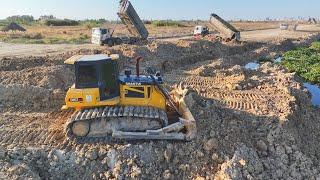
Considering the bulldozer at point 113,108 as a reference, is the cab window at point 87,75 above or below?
above

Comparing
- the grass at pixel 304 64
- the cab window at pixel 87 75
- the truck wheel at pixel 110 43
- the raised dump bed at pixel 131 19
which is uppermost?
the raised dump bed at pixel 131 19

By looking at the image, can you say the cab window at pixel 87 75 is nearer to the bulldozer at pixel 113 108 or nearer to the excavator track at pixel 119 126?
the bulldozer at pixel 113 108

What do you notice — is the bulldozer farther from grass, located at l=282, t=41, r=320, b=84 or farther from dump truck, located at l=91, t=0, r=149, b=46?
dump truck, located at l=91, t=0, r=149, b=46

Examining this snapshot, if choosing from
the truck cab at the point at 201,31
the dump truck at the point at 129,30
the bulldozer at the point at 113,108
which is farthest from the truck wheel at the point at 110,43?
the bulldozer at the point at 113,108

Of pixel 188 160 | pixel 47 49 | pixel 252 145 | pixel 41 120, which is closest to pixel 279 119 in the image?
pixel 252 145

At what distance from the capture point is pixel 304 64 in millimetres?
28812

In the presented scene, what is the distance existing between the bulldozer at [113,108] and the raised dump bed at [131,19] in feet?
56.2

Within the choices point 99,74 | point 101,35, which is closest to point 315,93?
point 99,74

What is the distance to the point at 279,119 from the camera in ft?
43.8

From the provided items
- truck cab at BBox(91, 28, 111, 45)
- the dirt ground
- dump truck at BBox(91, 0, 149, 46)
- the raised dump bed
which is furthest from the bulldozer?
truck cab at BBox(91, 28, 111, 45)

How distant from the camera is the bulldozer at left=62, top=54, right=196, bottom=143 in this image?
11.7 meters

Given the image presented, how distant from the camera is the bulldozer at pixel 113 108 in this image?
11695 millimetres

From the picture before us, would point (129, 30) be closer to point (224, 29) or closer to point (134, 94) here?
point (224, 29)

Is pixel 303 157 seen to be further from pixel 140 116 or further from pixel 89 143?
pixel 89 143
